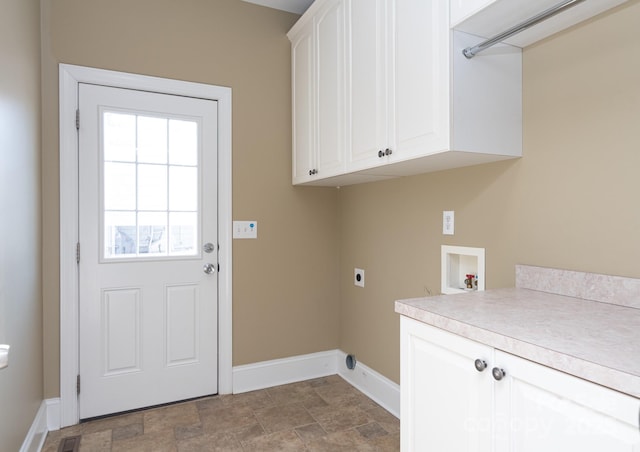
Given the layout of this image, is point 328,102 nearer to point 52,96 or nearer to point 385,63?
point 385,63

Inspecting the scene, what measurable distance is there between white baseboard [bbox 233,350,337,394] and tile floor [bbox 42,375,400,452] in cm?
9

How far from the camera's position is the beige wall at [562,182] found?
1.33 m

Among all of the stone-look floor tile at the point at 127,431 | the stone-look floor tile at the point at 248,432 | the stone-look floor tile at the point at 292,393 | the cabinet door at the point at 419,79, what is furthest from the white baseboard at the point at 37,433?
the cabinet door at the point at 419,79

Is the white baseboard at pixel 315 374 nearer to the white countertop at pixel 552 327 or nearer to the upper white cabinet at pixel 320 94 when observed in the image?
the white countertop at pixel 552 327

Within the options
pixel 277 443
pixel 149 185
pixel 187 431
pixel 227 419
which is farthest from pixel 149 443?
pixel 149 185

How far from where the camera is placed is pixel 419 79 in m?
1.62

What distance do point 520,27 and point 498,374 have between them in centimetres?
113

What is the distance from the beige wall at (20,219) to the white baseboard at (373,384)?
1955 millimetres

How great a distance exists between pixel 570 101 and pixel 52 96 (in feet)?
8.81

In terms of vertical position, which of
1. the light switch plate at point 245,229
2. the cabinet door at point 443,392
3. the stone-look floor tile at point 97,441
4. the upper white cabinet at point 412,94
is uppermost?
the upper white cabinet at point 412,94

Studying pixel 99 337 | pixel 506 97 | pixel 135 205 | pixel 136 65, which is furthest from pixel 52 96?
pixel 506 97

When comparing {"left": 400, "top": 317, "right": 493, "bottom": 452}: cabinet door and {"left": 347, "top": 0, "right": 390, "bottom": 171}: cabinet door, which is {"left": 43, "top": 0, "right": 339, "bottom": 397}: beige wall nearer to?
{"left": 347, "top": 0, "right": 390, "bottom": 171}: cabinet door

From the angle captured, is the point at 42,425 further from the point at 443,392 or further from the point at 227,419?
the point at 443,392

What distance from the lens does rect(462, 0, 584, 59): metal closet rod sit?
1.20 metres
